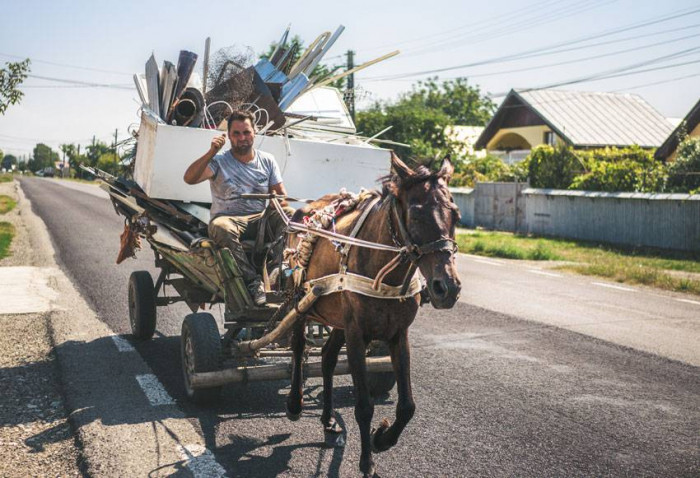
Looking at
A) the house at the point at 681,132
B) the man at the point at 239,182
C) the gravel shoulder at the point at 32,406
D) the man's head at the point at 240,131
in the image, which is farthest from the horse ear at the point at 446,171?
the house at the point at 681,132

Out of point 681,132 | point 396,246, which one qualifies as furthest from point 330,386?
point 681,132

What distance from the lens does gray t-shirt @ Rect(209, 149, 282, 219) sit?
20.8ft

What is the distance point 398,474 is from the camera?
4660 mm

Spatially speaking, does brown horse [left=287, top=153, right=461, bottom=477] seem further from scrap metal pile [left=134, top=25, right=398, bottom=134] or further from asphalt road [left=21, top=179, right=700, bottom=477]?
scrap metal pile [left=134, top=25, right=398, bottom=134]

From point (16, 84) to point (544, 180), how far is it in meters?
18.9

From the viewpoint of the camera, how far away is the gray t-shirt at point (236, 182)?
20.8ft

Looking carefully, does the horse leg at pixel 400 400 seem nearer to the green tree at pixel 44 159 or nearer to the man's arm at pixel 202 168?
the man's arm at pixel 202 168

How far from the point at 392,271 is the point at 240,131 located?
2487 mm

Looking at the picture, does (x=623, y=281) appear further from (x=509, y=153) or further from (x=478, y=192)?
(x=509, y=153)

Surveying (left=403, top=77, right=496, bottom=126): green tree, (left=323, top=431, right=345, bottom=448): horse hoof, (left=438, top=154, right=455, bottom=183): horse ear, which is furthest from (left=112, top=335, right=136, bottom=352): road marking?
(left=403, top=77, right=496, bottom=126): green tree

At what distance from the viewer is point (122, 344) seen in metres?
8.03

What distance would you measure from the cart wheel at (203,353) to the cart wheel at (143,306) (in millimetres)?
2179

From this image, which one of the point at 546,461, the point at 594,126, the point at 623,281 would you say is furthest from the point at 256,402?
the point at 594,126

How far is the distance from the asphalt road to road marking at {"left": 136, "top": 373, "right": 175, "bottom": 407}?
0.06 m
